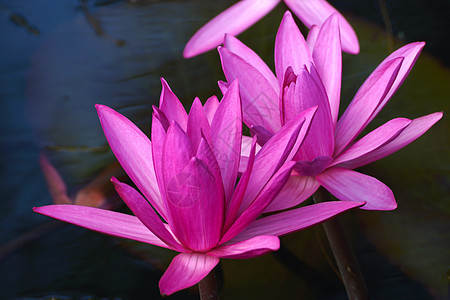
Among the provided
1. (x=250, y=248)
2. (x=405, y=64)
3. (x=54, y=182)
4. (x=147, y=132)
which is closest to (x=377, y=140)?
(x=405, y=64)

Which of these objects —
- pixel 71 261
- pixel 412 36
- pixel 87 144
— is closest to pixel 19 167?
pixel 87 144

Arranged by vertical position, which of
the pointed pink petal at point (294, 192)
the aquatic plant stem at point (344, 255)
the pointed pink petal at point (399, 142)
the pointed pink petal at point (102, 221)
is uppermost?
the pointed pink petal at point (399, 142)

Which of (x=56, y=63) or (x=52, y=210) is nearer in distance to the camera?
(x=52, y=210)

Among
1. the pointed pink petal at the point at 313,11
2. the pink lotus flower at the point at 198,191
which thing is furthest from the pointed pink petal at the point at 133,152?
the pointed pink petal at the point at 313,11

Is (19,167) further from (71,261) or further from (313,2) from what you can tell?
(313,2)

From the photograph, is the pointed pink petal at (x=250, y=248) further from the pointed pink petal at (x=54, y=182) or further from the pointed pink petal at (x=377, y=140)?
the pointed pink petal at (x=54, y=182)

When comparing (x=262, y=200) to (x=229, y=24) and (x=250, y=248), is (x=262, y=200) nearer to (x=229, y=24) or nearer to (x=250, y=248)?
(x=250, y=248)
